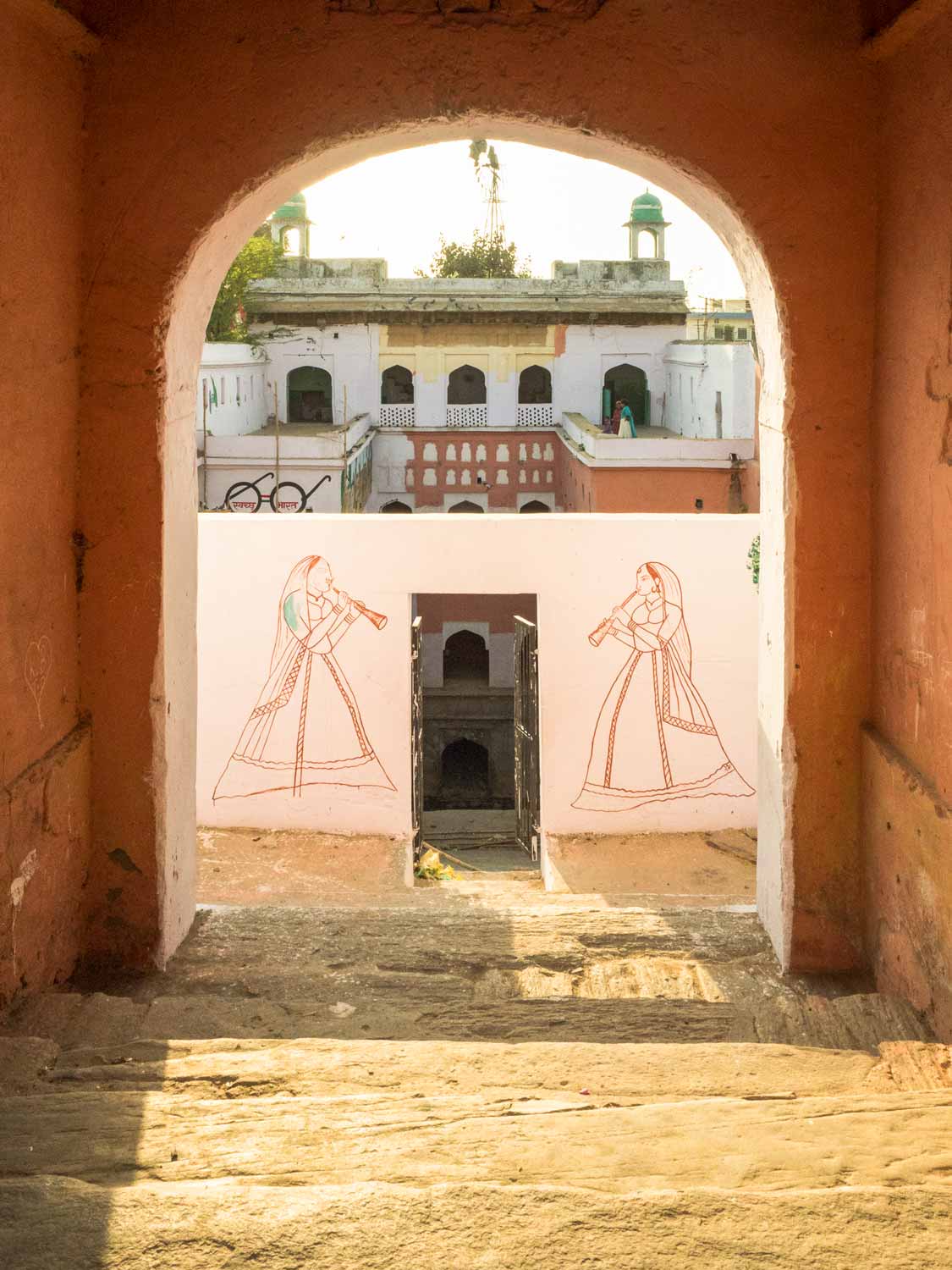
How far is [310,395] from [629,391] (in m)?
7.27

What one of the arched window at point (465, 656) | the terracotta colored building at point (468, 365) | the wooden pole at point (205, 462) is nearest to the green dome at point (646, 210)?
the terracotta colored building at point (468, 365)

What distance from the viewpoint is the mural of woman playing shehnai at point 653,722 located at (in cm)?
883

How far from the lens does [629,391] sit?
98.2 feet

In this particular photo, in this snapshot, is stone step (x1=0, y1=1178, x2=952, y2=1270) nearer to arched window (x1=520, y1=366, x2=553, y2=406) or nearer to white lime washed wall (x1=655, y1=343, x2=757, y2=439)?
white lime washed wall (x1=655, y1=343, x2=757, y2=439)

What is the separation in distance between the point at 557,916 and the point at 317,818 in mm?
4348

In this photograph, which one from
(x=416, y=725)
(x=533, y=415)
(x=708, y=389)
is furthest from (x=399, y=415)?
(x=416, y=725)

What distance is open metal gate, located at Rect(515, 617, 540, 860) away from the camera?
364 inches

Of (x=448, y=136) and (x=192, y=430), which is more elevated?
(x=448, y=136)

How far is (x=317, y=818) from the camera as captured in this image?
29.3 ft

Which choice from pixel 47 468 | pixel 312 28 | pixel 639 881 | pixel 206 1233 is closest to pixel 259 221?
pixel 312 28

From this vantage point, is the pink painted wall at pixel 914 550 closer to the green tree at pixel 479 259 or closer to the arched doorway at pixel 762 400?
the arched doorway at pixel 762 400

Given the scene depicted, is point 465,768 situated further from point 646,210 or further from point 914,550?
point 914,550

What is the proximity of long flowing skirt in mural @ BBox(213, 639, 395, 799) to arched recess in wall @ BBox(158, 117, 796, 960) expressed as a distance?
4.29 m

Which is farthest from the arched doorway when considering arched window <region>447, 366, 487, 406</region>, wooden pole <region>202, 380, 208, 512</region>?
arched window <region>447, 366, 487, 406</region>
